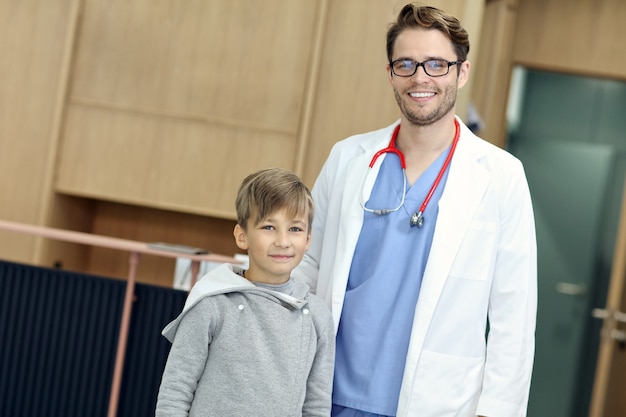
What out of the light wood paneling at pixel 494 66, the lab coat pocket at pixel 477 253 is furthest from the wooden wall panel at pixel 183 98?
the lab coat pocket at pixel 477 253

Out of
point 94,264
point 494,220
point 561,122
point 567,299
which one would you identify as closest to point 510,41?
point 561,122

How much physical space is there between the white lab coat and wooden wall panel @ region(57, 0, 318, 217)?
2.04m

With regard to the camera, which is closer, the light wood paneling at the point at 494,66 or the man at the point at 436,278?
the man at the point at 436,278

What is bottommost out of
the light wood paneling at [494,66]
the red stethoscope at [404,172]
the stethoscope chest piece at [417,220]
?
the stethoscope chest piece at [417,220]

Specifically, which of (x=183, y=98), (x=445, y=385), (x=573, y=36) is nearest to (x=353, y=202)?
(x=445, y=385)

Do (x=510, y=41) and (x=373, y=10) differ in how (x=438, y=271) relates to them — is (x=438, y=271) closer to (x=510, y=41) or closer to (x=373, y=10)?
(x=373, y=10)

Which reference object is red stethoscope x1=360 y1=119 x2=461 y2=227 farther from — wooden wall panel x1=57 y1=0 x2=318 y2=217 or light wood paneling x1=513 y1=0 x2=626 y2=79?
light wood paneling x1=513 y1=0 x2=626 y2=79

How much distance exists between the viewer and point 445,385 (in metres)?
1.86

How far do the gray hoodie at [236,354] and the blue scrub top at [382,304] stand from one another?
158mm

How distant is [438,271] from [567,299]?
12.3ft

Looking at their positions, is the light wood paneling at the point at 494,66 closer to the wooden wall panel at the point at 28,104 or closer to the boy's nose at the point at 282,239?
the wooden wall panel at the point at 28,104

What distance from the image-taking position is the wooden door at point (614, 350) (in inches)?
146

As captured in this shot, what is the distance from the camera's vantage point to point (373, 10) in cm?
382

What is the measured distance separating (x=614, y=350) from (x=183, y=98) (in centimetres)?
227
